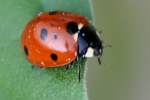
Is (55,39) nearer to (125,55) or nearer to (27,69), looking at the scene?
(27,69)

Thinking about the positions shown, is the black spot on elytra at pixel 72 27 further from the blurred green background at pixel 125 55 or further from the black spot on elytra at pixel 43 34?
the blurred green background at pixel 125 55

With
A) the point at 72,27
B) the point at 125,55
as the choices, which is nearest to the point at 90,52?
the point at 72,27

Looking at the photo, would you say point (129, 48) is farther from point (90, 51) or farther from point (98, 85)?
point (90, 51)

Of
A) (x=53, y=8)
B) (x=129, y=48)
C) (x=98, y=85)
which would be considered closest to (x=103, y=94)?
(x=98, y=85)

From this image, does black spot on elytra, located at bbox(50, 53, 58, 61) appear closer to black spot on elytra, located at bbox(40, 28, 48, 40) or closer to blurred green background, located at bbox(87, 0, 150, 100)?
black spot on elytra, located at bbox(40, 28, 48, 40)

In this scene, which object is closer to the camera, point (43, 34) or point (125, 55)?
point (43, 34)

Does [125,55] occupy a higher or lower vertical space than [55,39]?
lower

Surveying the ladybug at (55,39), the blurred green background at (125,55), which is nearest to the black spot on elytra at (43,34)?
the ladybug at (55,39)
